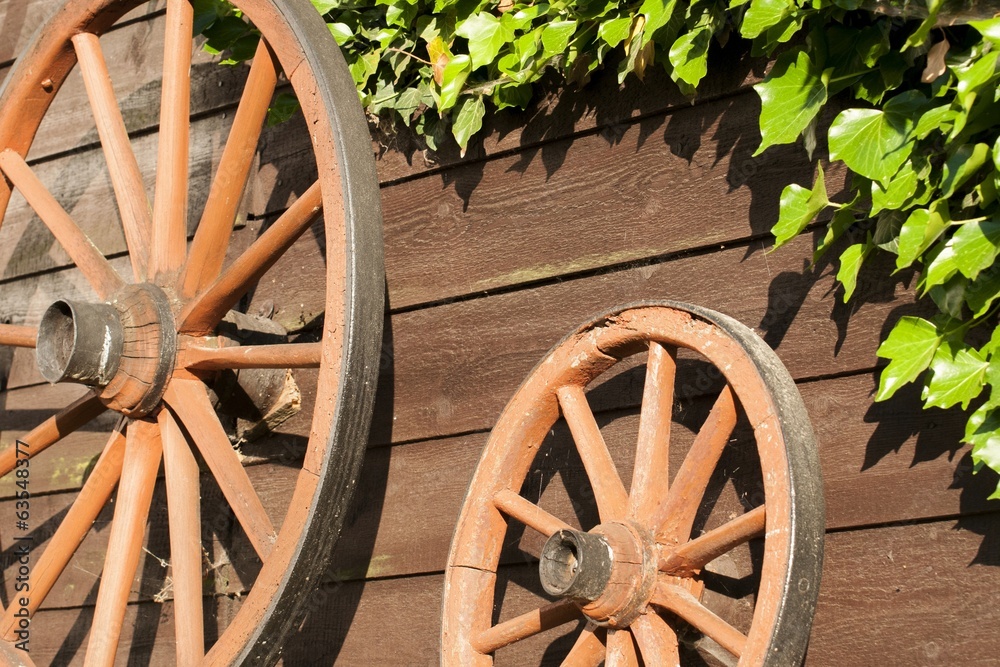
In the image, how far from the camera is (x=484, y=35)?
1793 mm

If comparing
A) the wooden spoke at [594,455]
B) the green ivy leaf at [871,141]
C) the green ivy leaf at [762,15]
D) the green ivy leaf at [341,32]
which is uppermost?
the green ivy leaf at [341,32]

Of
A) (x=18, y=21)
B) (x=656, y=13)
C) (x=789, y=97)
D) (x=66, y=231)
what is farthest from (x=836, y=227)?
(x=18, y=21)

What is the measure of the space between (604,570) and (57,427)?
42.0 inches

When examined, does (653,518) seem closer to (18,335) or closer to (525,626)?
(525,626)

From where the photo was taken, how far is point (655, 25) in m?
1.59

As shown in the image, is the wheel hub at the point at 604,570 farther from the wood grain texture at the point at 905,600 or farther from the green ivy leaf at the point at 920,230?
the green ivy leaf at the point at 920,230

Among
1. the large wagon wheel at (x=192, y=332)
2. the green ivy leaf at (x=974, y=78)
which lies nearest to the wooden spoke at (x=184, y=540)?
the large wagon wheel at (x=192, y=332)

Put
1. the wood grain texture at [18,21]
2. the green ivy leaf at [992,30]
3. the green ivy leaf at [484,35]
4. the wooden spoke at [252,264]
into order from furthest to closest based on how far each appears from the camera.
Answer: the wood grain texture at [18,21], the green ivy leaf at [484,35], the wooden spoke at [252,264], the green ivy leaf at [992,30]

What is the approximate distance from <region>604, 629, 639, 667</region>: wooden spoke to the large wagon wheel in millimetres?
395

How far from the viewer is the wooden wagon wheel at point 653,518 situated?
1.23 m

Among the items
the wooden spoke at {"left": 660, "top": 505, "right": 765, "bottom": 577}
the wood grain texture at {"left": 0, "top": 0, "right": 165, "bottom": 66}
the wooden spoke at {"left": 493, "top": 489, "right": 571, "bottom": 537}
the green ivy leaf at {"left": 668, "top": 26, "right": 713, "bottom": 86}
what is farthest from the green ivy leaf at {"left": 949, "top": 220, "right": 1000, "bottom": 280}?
the wood grain texture at {"left": 0, "top": 0, "right": 165, "bottom": 66}

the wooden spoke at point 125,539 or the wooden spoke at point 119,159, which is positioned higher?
the wooden spoke at point 119,159

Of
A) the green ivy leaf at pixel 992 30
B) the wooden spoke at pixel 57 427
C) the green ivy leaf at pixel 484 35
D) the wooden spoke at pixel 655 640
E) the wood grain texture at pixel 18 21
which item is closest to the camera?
the green ivy leaf at pixel 992 30

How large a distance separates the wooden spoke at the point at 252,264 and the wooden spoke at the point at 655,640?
735mm
